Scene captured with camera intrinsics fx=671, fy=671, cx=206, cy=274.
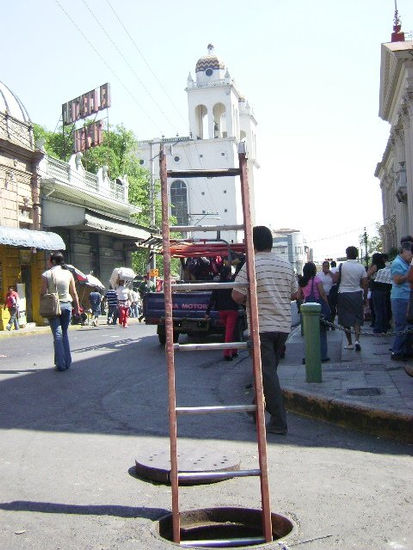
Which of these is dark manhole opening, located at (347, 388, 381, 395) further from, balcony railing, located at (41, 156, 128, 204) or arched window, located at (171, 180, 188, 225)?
arched window, located at (171, 180, 188, 225)

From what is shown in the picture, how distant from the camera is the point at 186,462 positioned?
4930mm

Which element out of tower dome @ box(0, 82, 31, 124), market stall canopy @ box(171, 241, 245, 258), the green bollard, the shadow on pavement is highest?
tower dome @ box(0, 82, 31, 124)

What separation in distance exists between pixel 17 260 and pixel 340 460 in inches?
883

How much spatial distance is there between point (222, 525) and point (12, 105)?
26.3 meters

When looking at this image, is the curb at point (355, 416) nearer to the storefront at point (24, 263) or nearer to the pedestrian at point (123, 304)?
the pedestrian at point (123, 304)

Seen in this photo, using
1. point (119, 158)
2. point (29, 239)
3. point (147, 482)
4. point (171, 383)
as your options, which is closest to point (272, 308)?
point (147, 482)

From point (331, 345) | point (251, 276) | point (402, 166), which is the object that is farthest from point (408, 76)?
point (251, 276)

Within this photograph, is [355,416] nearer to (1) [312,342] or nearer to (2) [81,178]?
(1) [312,342]

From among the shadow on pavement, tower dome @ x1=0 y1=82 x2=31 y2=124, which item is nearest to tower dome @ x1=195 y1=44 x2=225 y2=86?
tower dome @ x1=0 y1=82 x2=31 y2=124

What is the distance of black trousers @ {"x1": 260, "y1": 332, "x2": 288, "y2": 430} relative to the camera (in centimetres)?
591

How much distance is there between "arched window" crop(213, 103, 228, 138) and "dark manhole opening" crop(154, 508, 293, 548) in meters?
89.6

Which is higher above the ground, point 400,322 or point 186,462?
point 400,322

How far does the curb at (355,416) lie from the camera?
6027 mm

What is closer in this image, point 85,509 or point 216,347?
point 216,347
